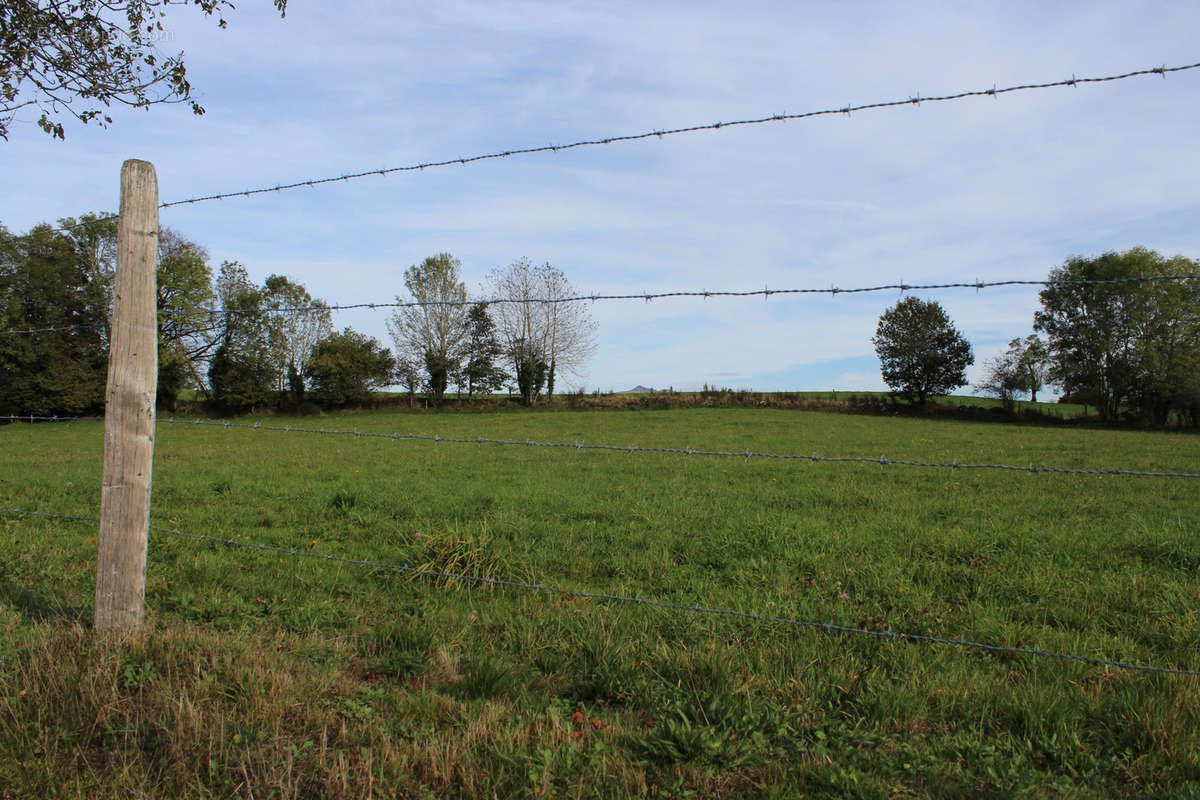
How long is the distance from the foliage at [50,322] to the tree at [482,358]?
73.7ft

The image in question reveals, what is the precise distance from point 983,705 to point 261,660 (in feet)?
11.9

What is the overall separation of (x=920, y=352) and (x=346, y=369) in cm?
3714

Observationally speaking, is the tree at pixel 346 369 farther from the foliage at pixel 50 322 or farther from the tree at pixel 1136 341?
the tree at pixel 1136 341

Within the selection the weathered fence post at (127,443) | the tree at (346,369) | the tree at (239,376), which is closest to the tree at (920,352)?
the weathered fence post at (127,443)

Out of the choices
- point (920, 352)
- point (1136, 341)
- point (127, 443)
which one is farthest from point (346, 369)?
point (1136, 341)

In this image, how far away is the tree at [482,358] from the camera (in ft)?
166

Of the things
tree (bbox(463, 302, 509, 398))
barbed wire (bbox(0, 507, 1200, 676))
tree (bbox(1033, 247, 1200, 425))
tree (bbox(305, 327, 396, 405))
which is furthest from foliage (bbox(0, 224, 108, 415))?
tree (bbox(1033, 247, 1200, 425))

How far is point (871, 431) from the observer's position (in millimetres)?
26047

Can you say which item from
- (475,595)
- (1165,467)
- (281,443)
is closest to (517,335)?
(281,443)

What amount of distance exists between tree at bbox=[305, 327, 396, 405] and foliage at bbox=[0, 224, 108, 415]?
11.1m

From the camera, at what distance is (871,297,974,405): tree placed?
8453 mm

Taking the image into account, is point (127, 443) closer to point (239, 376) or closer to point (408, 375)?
point (239, 376)

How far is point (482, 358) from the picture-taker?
5100cm

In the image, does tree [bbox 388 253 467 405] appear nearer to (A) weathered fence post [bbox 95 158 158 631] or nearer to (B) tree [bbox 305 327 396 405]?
(B) tree [bbox 305 327 396 405]
